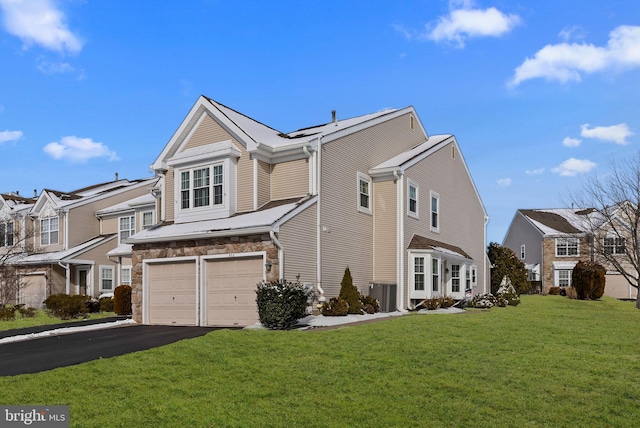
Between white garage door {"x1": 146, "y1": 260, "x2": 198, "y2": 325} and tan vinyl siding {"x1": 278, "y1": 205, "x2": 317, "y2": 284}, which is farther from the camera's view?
white garage door {"x1": 146, "y1": 260, "x2": 198, "y2": 325}

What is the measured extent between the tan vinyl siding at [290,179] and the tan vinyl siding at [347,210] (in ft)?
2.26

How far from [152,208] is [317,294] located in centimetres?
1689

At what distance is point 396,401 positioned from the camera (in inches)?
369

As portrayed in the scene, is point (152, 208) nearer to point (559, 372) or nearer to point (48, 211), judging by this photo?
point (48, 211)

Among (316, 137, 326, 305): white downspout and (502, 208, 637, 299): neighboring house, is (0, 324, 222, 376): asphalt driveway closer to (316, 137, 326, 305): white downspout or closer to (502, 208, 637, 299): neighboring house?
(316, 137, 326, 305): white downspout

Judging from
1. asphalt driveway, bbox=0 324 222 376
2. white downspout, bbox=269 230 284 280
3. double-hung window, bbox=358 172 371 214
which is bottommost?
asphalt driveway, bbox=0 324 222 376

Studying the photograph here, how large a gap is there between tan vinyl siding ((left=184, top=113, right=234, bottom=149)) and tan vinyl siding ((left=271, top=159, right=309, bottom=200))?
7.91 ft

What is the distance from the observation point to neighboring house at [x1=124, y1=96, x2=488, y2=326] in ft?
63.4

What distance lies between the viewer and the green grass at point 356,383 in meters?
8.81

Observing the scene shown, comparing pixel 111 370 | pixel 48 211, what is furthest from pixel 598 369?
pixel 48 211

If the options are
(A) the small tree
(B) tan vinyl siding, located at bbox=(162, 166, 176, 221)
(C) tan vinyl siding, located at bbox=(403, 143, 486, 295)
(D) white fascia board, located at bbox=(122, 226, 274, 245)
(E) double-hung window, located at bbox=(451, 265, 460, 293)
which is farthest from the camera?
(A) the small tree

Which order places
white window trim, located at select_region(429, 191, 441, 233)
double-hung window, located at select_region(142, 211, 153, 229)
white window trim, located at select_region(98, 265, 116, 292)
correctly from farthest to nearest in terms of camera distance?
white window trim, located at select_region(98, 265, 116, 292), double-hung window, located at select_region(142, 211, 153, 229), white window trim, located at select_region(429, 191, 441, 233)

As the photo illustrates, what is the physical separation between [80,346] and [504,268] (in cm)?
2795

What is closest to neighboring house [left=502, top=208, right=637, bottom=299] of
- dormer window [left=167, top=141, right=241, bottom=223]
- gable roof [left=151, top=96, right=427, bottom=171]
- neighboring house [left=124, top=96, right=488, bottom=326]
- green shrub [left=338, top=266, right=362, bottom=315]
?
neighboring house [left=124, top=96, right=488, bottom=326]
